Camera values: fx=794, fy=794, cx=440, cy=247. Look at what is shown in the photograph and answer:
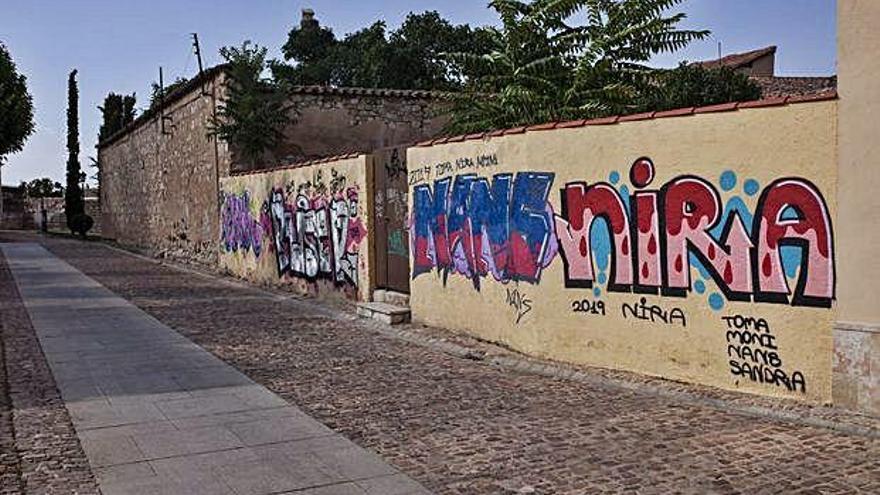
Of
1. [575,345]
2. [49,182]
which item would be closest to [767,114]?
[575,345]

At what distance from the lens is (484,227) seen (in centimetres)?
966

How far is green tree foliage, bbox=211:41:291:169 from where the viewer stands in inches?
794

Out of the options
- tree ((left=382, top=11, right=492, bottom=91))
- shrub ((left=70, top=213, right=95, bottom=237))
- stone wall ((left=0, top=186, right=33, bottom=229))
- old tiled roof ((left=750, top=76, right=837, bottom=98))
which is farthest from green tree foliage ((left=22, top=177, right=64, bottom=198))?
old tiled roof ((left=750, top=76, right=837, bottom=98))

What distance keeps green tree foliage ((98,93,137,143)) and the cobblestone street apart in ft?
152

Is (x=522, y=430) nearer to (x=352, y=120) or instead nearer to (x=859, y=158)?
(x=859, y=158)

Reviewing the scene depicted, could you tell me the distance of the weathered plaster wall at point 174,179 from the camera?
75.4 ft

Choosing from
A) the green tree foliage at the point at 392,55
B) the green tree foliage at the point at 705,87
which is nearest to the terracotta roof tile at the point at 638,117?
the green tree foliage at the point at 705,87

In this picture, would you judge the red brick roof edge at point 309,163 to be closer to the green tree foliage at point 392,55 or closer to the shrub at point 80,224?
the green tree foliage at point 392,55

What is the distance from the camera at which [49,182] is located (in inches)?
3469

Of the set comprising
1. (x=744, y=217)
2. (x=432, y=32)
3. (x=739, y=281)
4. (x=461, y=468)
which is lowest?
(x=461, y=468)

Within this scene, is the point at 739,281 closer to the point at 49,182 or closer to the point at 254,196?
the point at 254,196

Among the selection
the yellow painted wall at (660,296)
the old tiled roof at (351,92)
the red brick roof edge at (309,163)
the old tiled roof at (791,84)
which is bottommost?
the yellow painted wall at (660,296)

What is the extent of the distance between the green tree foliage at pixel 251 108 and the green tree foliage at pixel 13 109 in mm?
6598

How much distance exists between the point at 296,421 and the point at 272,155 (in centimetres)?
1556
